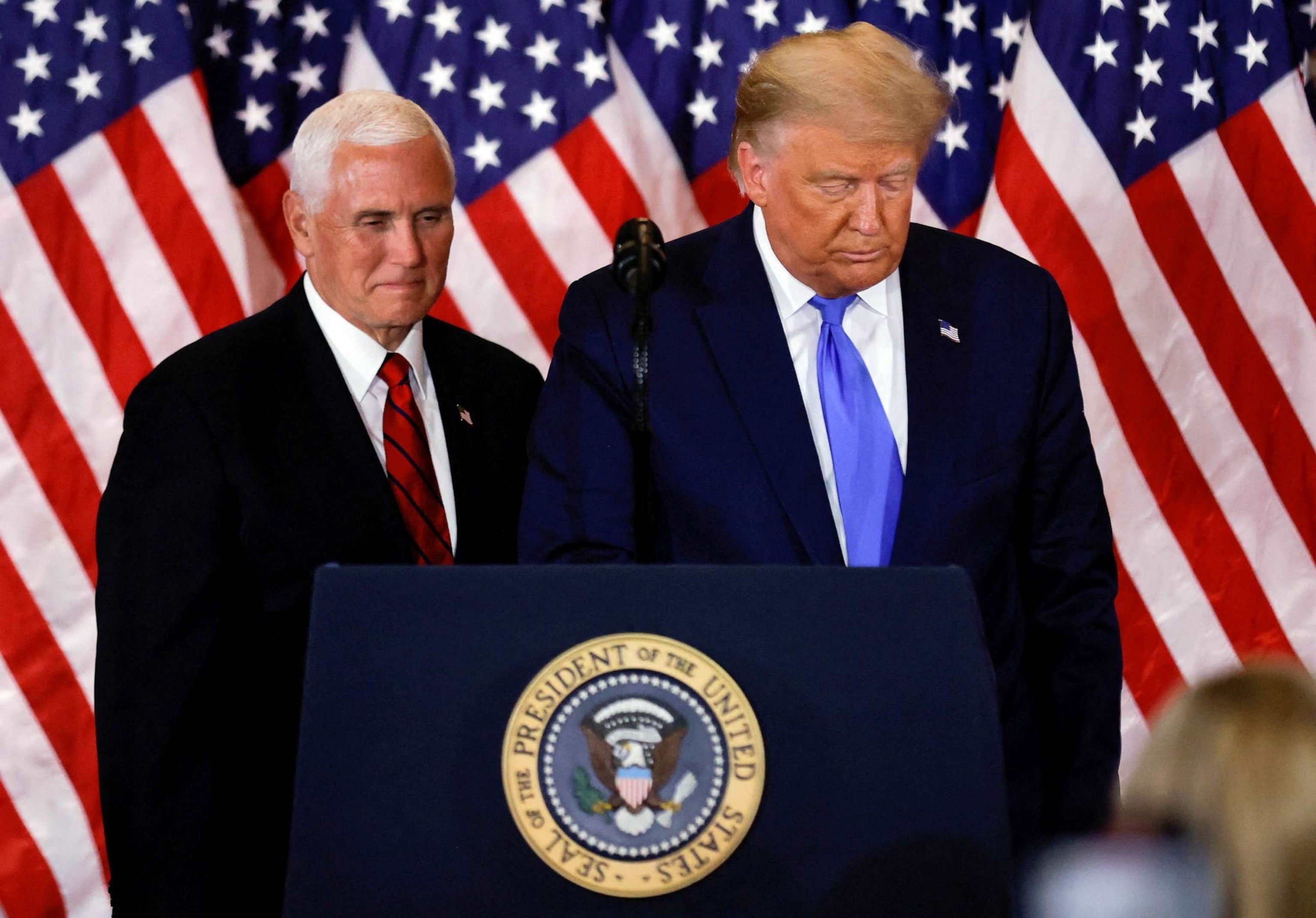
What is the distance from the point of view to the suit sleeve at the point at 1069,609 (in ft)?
6.18

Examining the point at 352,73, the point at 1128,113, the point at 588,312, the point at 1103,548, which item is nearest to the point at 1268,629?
the point at 1128,113

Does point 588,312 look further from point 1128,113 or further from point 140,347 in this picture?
point 1128,113

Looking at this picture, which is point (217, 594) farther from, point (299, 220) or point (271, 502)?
point (299, 220)

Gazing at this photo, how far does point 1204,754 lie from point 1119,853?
0.08 m

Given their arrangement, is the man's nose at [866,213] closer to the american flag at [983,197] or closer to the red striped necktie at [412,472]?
the red striped necktie at [412,472]

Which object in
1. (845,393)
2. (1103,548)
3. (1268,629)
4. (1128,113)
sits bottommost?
(1268,629)

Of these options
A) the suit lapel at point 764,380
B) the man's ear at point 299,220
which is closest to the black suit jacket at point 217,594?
the man's ear at point 299,220

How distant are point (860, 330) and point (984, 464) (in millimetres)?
267

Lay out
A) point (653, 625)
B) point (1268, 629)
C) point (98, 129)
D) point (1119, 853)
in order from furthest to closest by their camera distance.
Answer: point (1268, 629) < point (98, 129) < point (653, 625) < point (1119, 853)

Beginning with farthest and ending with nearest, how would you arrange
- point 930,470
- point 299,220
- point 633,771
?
point 299,220, point 930,470, point 633,771

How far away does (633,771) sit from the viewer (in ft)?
3.95

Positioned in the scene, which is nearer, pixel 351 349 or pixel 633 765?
pixel 633 765

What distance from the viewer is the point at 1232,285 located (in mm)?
3203

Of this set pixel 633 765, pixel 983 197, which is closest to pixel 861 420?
pixel 633 765
